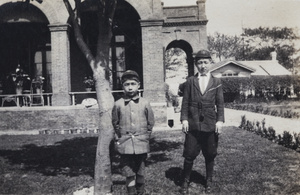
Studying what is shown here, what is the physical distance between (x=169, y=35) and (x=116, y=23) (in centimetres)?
944

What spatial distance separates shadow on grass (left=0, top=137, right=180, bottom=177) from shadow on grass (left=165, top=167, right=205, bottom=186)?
847 mm

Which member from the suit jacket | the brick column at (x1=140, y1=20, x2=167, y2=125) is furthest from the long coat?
the brick column at (x1=140, y1=20, x2=167, y2=125)

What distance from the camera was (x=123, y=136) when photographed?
4223mm

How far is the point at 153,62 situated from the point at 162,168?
261 inches

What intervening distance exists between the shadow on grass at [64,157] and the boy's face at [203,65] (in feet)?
6.96

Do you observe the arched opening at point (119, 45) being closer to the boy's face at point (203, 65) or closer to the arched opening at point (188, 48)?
the arched opening at point (188, 48)

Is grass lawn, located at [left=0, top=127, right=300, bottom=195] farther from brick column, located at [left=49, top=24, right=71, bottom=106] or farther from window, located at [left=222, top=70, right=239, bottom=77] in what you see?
window, located at [left=222, top=70, right=239, bottom=77]

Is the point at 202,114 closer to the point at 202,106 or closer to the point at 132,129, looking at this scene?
the point at 202,106

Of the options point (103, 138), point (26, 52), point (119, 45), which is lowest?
point (103, 138)

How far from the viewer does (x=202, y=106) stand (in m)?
4.64

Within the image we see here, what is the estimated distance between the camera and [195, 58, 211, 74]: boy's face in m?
4.61

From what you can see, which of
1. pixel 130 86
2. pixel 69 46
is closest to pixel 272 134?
pixel 130 86

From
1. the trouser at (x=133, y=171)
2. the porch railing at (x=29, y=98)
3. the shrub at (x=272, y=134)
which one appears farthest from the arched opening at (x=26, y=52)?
the trouser at (x=133, y=171)

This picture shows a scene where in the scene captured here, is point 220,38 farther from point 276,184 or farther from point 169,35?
point 276,184
